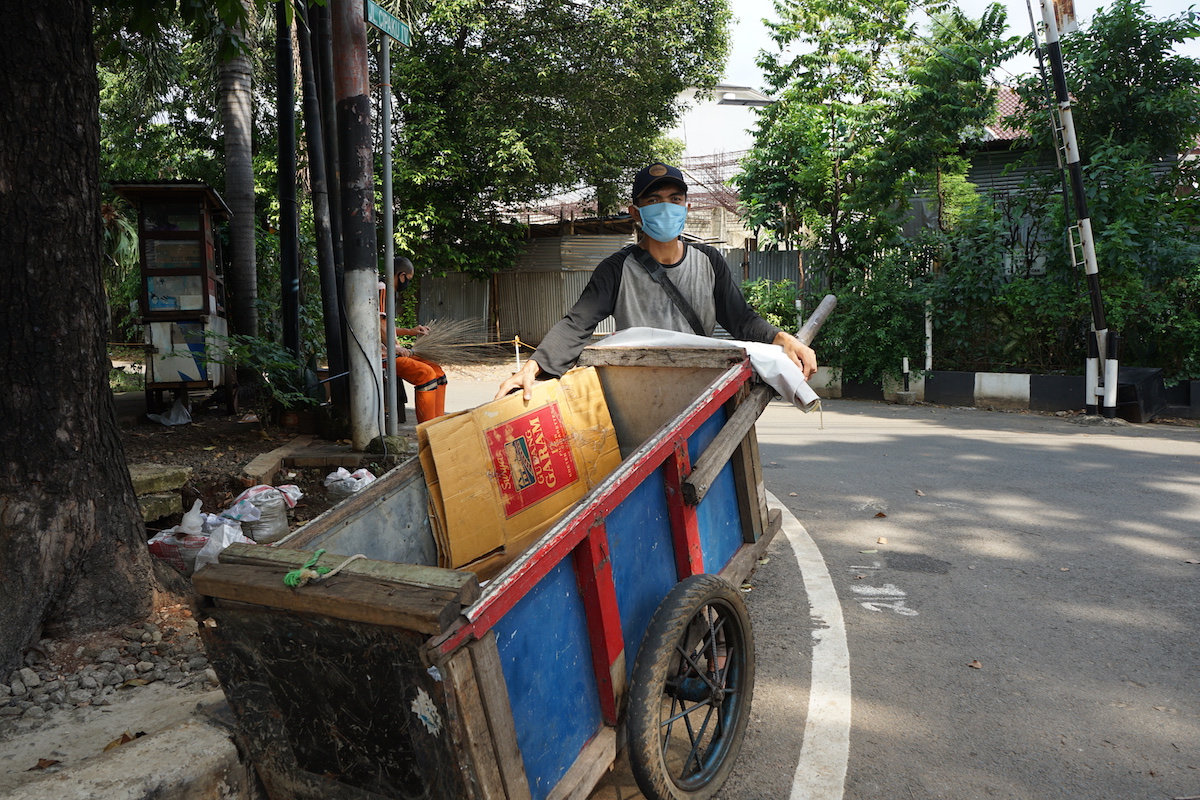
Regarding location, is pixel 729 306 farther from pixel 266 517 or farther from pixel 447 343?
pixel 447 343

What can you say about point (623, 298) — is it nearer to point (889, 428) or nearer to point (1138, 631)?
point (1138, 631)

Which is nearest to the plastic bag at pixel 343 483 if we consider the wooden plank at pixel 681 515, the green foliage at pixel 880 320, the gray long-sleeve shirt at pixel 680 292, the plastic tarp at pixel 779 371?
the gray long-sleeve shirt at pixel 680 292

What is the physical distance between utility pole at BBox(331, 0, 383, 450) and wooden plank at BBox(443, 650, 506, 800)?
4.35 meters

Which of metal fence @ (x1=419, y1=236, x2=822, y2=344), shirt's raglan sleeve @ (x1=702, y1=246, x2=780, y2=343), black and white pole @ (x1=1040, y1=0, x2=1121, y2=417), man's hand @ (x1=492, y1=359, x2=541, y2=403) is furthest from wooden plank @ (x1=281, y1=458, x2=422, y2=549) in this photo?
Answer: metal fence @ (x1=419, y1=236, x2=822, y2=344)

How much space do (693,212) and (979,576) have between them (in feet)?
84.2

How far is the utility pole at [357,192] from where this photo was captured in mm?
5602

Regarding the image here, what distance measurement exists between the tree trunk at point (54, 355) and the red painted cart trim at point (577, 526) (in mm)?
2019

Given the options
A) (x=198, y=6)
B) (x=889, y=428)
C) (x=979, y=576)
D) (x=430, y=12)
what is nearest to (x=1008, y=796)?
(x=979, y=576)

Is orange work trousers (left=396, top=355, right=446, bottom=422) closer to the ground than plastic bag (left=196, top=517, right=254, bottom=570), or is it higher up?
higher up

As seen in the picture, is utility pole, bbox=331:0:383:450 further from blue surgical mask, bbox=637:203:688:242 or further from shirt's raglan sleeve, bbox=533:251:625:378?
blue surgical mask, bbox=637:203:688:242

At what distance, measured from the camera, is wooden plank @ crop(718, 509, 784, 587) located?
3080 millimetres

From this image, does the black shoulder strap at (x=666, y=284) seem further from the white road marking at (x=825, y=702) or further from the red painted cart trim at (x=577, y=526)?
the white road marking at (x=825, y=702)

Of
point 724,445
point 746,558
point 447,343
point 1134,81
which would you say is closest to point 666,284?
point 724,445

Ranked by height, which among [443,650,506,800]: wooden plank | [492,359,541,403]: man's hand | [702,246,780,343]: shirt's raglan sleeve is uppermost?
[702,246,780,343]: shirt's raglan sleeve
